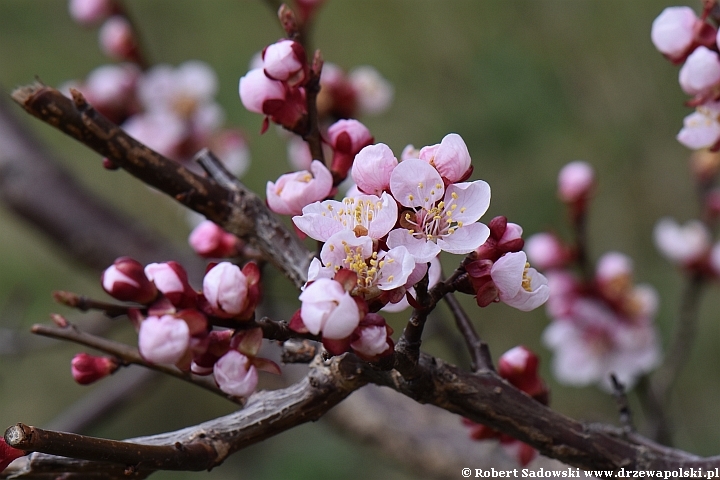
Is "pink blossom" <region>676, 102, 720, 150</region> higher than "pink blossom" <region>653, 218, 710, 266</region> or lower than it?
lower

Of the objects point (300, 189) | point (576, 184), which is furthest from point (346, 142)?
point (576, 184)

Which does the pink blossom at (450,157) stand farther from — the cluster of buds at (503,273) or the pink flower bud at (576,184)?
the pink flower bud at (576,184)

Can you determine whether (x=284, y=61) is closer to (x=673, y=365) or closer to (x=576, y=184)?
(x=576, y=184)

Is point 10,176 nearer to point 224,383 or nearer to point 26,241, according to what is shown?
point 224,383

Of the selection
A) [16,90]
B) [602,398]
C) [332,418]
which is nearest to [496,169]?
[602,398]

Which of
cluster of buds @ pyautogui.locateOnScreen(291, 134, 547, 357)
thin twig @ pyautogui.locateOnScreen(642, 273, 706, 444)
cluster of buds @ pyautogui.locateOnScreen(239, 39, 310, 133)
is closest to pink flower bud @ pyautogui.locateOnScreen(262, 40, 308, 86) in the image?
cluster of buds @ pyautogui.locateOnScreen(239, 39, 310, 133)

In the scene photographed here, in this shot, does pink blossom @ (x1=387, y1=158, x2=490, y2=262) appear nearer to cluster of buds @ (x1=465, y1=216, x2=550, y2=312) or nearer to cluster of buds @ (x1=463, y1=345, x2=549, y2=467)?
cluster of buds @ (x1=465, y1=216, x2=550, y2=312)

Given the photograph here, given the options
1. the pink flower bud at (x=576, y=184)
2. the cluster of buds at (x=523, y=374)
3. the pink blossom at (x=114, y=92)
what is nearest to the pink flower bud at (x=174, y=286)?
the cluster of buds at (x=523, y=374)
